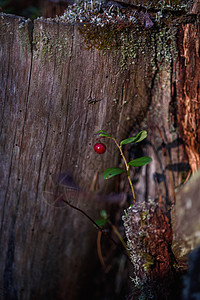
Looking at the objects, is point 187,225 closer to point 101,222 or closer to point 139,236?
point 139,236

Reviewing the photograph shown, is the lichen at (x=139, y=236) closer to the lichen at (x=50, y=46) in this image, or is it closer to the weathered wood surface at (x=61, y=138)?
the weathered wood surface at (x=61, y=138)

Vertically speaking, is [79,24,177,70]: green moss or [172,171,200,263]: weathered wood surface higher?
[79,24,177,70]: green moss

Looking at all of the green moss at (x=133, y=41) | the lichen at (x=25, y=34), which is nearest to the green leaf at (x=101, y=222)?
the green moss at (x=133, y=41)

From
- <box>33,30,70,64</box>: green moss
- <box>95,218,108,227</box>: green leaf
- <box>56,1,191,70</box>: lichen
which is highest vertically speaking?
<box>56,1,191,70</box>: lichen

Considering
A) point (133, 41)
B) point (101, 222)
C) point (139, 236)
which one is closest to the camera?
point (139, 236)

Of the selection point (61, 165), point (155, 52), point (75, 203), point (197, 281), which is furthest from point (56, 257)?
point (155, 52)

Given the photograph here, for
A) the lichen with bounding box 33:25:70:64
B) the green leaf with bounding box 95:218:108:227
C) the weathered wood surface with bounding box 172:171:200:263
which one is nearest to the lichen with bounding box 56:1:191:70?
the lichen with bounding box 33:25:70:64

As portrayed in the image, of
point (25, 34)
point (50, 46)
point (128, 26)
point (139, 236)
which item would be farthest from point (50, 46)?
point (139, 236)

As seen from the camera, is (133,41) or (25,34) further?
(133,41)

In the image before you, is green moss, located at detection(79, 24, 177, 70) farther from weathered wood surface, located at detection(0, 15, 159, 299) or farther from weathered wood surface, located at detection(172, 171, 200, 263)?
weathered wood surface, located at detection(172, 171, 200, 263)
